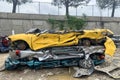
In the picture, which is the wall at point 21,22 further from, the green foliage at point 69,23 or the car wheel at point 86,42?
the car wheel at point 86,42

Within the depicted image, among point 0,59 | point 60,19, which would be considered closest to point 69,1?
point 60,19

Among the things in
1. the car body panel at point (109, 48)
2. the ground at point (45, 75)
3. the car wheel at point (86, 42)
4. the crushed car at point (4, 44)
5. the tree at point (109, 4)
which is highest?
the tree at point (109, 4)

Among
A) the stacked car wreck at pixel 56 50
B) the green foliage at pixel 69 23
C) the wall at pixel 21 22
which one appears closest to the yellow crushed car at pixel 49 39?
the stacked car wreck at pixel 56 50

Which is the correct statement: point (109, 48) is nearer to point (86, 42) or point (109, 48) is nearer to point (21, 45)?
point (86, 42)

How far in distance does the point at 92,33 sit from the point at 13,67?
4335mm

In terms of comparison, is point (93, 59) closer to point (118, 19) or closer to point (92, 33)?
point (92, 33)

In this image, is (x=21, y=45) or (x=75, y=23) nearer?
(x=21, y=45)

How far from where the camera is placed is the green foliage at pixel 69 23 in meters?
26.7

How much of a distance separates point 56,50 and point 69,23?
12.8 m

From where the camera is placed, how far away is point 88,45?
15.7 m

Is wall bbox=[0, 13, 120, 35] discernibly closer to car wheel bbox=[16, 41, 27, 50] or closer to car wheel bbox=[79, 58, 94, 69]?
car wheel bbox=[16, 41, 27, 50]

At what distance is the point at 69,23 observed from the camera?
89.4ft

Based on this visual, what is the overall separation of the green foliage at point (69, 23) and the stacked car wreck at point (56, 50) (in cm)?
1084

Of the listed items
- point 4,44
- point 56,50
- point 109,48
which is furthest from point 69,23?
point 56,50
